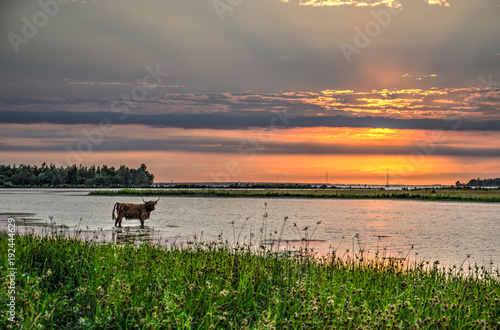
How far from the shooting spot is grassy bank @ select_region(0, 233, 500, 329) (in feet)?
21.5

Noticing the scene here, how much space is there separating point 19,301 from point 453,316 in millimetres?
7148

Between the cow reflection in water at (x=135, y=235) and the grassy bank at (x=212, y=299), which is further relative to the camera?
the cow reflection in water at (x=135, y=235)

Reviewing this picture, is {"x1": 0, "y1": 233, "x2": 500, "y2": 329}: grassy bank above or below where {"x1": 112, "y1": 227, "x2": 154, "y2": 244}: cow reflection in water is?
above

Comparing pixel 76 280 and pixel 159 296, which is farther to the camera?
pixel 76 280

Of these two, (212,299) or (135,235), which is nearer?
(212,299)

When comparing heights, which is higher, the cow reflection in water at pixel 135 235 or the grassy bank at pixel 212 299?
the grassy bank at pixel 212 299

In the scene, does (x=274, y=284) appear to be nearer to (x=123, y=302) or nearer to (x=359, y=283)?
(x=359, y=283)

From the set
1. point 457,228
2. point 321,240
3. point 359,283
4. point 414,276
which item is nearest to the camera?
point 359,283

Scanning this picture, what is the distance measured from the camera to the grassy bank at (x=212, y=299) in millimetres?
6543

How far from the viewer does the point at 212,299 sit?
7527 mm

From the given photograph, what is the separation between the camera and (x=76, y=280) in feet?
30.2

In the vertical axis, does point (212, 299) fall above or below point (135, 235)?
above

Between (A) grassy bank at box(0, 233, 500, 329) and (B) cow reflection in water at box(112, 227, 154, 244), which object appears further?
(B) cow reflection in water at box(112, 227, 154, 244)

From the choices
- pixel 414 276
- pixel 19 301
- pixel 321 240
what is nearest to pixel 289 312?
pixel 19 301
